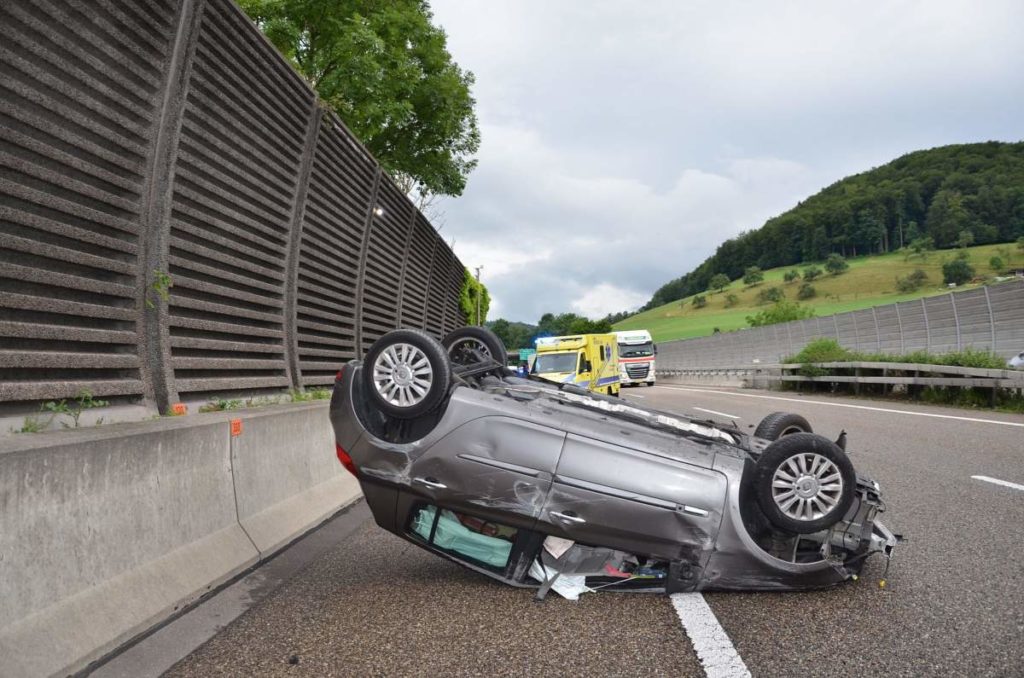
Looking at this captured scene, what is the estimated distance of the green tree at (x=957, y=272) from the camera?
94562 mm

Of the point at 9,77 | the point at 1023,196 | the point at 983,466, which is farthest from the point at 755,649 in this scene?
the point at 1023,196

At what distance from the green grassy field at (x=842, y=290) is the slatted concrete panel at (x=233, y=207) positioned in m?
89.1

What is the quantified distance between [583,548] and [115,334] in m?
3.21

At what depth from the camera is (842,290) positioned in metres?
109

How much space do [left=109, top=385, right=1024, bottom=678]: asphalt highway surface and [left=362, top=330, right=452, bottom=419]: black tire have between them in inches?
42.1

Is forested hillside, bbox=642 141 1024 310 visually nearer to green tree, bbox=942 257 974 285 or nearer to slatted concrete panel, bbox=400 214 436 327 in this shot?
green tree, bbox=942 257 974 285

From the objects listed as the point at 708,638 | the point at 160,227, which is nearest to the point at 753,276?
the point at 160,227

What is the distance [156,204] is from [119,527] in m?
2.54

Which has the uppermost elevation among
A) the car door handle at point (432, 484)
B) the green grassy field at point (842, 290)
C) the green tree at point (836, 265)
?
the green tree at point (836, 265)

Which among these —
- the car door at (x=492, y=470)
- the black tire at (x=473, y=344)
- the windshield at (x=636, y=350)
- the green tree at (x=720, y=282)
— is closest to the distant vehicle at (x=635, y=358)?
the windshield at (x=636, y=350)

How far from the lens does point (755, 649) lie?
3.14 meters

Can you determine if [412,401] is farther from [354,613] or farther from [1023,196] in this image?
[1023,196]

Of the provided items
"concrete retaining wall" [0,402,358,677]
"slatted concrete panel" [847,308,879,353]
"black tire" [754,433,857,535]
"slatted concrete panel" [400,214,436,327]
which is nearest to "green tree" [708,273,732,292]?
"slatted concrete panel" [847,308,879,353]

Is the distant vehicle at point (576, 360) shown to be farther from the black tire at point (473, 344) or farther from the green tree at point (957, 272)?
the green tree at point (957, 272)
